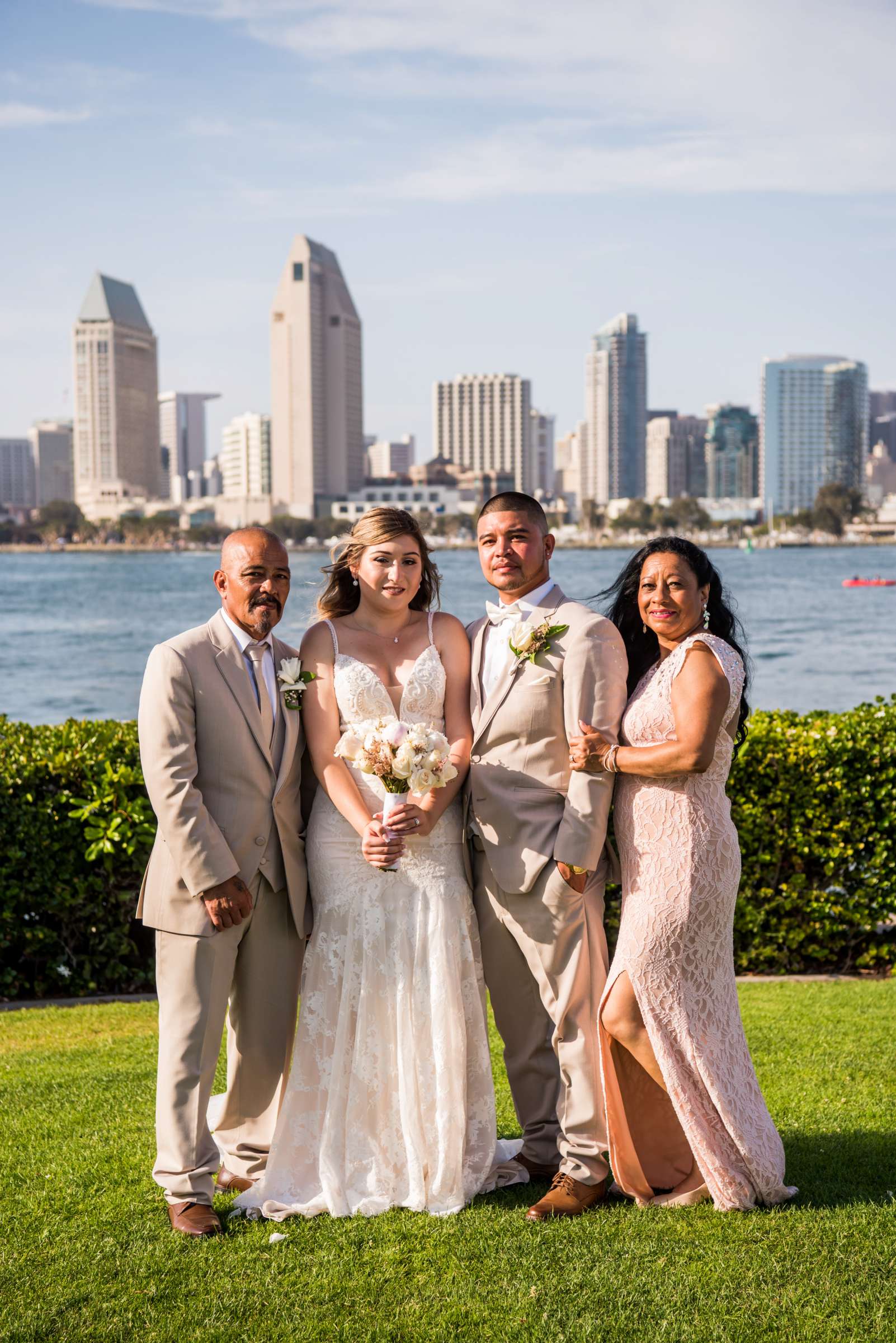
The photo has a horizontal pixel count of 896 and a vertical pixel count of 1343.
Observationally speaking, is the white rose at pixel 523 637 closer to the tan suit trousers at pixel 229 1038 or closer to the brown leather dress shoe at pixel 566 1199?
the tan suit trousers at pixel 229 1038

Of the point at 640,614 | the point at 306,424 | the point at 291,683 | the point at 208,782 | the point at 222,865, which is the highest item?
the point at 306,424

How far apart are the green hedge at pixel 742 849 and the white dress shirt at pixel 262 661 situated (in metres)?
2.71

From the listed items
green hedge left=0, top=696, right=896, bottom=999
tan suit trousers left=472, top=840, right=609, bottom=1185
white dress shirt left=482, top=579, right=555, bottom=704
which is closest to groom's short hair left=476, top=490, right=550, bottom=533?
white dress shirt left=482, top=579, right=555, bottom=704

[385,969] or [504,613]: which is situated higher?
[504,613]

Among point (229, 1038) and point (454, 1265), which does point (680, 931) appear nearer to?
point (454, 1265)

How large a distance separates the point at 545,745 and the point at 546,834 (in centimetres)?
31

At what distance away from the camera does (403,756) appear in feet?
13.7

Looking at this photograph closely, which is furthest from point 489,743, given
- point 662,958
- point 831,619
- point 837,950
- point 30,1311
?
point 831,619

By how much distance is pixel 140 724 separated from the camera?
4371 millimetres

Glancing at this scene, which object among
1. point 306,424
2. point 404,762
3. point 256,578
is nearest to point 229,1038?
point 404,762

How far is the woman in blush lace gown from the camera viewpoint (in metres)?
4.25

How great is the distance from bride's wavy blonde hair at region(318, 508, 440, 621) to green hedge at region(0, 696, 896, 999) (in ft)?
8.68

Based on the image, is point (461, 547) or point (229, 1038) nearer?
point (229, 1038)

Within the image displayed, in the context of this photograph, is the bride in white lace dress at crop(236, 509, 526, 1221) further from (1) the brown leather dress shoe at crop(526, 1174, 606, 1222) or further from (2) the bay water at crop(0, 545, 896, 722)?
(2) the bay water at crop(0, 545, 896, 722)
